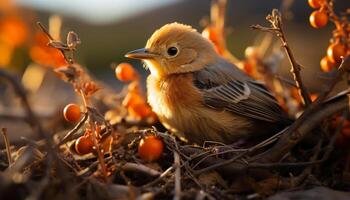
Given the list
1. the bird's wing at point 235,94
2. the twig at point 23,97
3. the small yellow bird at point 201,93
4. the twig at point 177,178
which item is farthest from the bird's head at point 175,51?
the twig at point 23,97

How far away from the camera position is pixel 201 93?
4.09m

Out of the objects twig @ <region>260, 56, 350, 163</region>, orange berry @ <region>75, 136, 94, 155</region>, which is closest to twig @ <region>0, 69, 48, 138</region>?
orange berry @ <region>75, 136, 94, 155</region>

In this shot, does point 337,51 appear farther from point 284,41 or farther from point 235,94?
point 235,94

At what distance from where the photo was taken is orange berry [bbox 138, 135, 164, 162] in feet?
9.94

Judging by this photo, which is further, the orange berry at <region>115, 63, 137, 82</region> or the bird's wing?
the bird's wing

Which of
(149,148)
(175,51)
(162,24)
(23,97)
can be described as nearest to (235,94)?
(175,51)

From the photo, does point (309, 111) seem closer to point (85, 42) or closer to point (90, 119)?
point (90, 119)

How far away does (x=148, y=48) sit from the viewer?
4.32 m

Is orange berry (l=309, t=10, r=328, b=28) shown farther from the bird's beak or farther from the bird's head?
the bird's beak

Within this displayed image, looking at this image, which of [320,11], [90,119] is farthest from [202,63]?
[90,119]

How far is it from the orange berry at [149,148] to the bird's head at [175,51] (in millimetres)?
1273

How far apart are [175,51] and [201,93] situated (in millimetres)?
440

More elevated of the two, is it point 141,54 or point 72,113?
point 141,54

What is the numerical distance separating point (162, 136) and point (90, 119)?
0.43 meters
